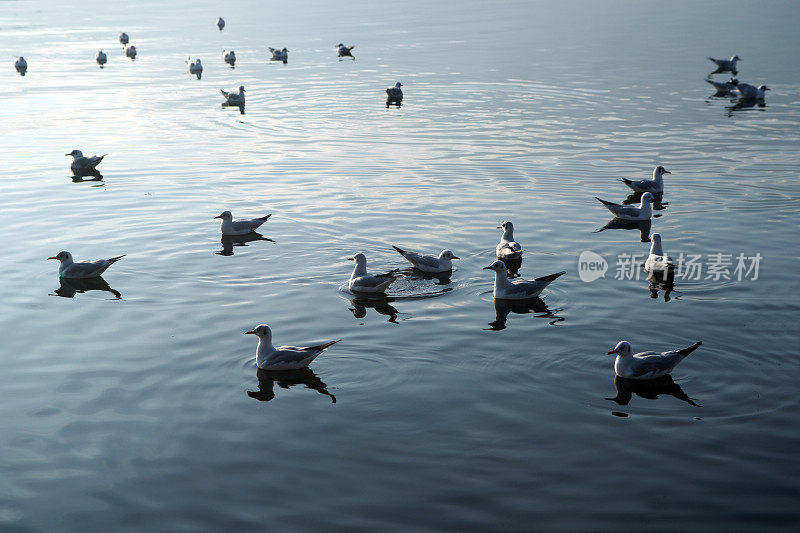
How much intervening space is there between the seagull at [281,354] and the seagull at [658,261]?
29.6 feet

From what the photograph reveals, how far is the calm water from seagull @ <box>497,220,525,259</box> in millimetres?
636

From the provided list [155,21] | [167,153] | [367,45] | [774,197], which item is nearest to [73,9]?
[155,21]

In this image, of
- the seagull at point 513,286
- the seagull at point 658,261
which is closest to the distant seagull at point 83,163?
the seagull at point 513,286

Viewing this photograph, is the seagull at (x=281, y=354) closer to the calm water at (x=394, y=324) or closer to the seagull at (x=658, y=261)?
the calm water at (x=394, y=324)

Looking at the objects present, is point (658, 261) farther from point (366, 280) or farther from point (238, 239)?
point (238, 239)

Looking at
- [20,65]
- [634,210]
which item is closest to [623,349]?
[634,210]

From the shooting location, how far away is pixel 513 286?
2006 centimetres

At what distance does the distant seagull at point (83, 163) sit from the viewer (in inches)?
1371

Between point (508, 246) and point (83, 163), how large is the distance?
20.7 metres

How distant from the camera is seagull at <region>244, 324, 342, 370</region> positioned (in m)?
16.4

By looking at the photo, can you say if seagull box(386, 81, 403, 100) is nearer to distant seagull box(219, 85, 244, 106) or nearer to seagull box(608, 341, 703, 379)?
distant seagull box(219, 85, 244, 106)

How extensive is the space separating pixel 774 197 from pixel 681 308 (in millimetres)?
10923

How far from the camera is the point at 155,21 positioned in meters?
111

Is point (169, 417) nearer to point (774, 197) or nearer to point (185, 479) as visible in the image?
point (185, 479)
